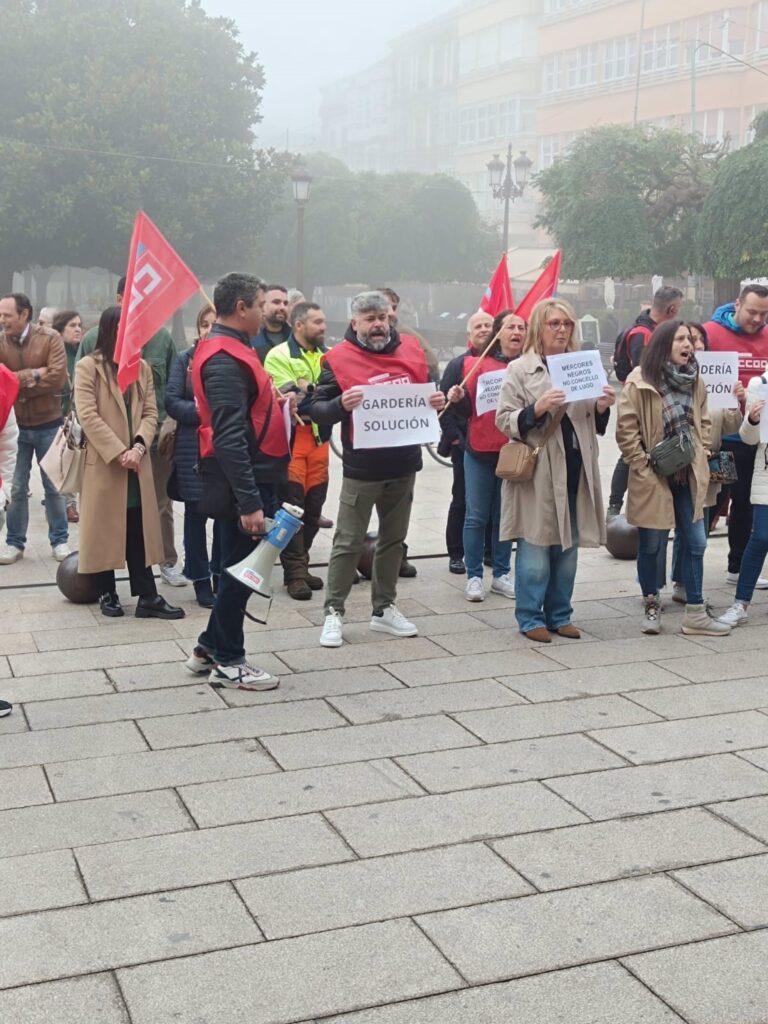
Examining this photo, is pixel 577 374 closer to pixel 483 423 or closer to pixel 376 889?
pixel 483 423

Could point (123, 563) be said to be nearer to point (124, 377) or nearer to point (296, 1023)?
point (124, 377)

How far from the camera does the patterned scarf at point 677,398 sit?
6973mm

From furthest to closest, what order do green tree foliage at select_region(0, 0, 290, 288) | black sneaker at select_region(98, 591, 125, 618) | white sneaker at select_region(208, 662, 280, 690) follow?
1. green tree foliage at select_region(0, 0, 290, 288)
2. black sneaker at select_region(98, 591, 125, 618)
3. white sneaker at select_region(208, 662, 280, 690)

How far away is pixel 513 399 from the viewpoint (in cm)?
688

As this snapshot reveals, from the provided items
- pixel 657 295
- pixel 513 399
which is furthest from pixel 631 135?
pixel 513 399

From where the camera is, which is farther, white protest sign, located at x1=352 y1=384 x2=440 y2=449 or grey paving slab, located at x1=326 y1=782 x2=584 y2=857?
white protest sign, located at x1=352 y1=384 x2=440 y2=449

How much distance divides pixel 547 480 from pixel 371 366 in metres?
1.04

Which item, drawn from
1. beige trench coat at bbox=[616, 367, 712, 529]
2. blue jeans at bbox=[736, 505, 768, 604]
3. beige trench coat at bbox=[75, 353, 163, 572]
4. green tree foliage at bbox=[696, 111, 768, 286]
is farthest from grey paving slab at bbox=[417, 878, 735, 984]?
green tree foliage at bbox=[696, 111, 768, 286]

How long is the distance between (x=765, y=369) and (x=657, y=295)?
1326 mm

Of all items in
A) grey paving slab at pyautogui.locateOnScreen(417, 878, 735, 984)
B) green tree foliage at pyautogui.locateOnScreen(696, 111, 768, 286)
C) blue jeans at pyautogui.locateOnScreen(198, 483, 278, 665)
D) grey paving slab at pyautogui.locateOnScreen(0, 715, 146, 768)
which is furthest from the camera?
green tree foliage at pyautogui.locateOnScreen(696, 111, 768, 286)

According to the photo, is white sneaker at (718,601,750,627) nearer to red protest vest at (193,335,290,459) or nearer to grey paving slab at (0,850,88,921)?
red protest vest at (193,335,290,459)

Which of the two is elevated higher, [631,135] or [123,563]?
[631,135]

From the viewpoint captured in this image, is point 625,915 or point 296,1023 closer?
point 296,1023

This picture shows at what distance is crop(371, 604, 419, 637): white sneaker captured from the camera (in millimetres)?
7047
